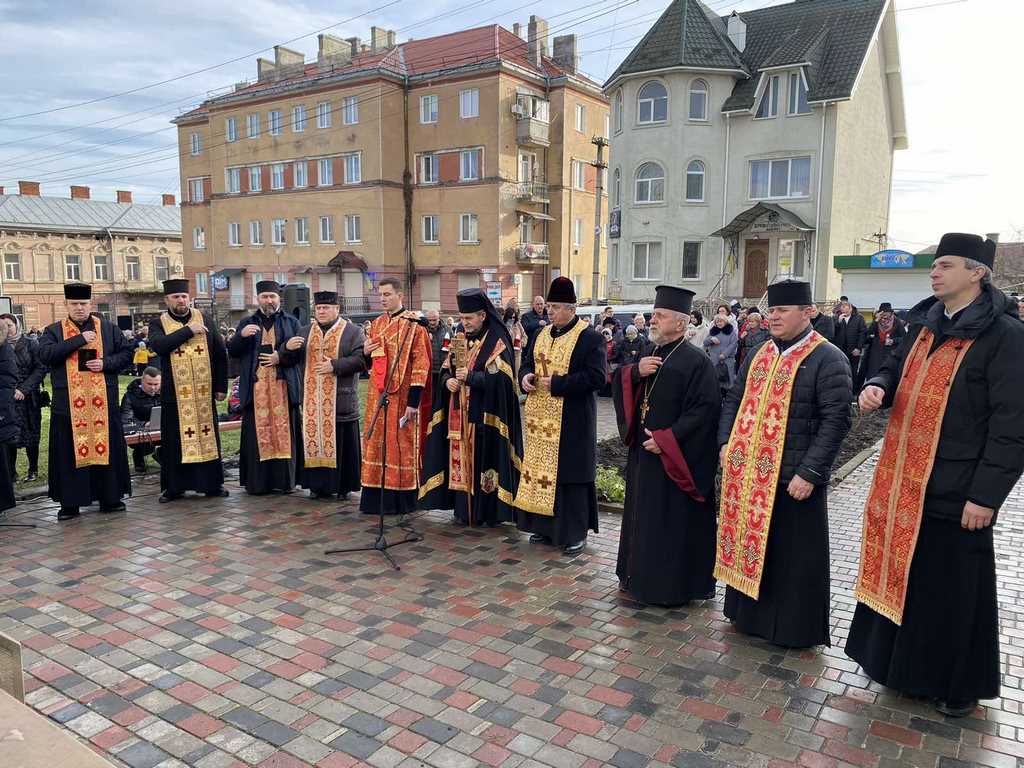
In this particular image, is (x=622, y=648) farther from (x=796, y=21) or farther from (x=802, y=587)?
(x=796, y=21)

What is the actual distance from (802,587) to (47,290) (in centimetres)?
5440

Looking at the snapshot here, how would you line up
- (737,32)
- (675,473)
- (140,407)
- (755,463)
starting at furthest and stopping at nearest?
(737,32), (140,407), (675,473), (755,463)

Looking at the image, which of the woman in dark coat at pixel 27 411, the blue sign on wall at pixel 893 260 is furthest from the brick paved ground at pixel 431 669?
the blue sign on wall at pixel 893 260

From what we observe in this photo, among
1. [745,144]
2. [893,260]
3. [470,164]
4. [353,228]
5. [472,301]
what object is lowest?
[472,301]

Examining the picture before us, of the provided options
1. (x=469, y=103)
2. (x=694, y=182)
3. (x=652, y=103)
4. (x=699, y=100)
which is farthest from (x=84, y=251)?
(x=699, y=100)

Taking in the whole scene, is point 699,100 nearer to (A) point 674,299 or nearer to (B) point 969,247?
(A) point 674,299

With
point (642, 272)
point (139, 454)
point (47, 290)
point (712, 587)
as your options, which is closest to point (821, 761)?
point (712, 587)

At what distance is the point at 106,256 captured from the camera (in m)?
52.3

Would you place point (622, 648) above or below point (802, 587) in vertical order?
below

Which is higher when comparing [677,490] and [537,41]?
[537,41]

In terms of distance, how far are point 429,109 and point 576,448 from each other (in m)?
34.8

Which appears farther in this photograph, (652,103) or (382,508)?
(652,103)

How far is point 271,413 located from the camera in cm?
788

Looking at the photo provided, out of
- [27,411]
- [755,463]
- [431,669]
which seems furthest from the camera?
[27,411]
